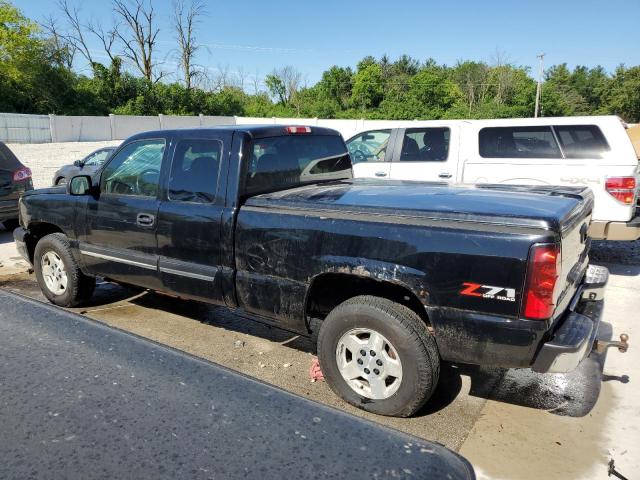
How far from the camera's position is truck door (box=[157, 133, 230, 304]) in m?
4.04

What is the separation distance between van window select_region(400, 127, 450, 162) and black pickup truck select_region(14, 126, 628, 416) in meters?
3.09

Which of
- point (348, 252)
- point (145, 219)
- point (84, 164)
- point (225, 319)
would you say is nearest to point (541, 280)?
point (348, 252)

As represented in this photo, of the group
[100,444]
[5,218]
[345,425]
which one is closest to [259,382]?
[345,425]

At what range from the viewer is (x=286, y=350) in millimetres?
4570

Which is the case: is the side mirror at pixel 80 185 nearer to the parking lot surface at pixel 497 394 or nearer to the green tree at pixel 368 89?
the parking lot surface at pixel 497 394

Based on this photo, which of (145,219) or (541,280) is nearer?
(541,280)

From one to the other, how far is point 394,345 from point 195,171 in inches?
86.6

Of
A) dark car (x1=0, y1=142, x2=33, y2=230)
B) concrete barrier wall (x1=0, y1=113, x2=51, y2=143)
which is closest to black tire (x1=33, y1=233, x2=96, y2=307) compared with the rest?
dark car (x1=0, y1=142, x2=33, y2=230)

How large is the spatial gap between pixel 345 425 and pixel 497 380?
2972 millimetres

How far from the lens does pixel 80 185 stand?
4961 mm

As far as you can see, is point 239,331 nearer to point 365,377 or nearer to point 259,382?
point 365,377

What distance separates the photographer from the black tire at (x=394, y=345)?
10.3 ft

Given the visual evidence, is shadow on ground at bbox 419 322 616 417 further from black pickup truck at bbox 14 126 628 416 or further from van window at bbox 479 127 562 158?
van window at bbox 479 127 562 158

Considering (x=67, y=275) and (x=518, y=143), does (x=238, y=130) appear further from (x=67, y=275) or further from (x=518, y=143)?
(x=518, y=143)
